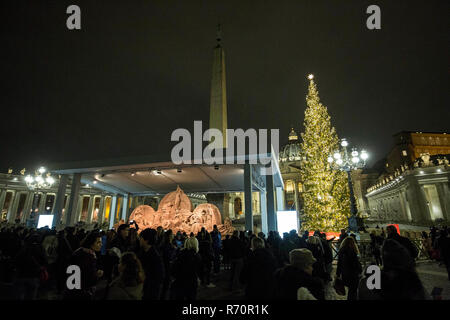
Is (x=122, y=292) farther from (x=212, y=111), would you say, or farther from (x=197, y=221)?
(x=212, y=111)

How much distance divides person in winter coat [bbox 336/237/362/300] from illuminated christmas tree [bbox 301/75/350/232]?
14278mm

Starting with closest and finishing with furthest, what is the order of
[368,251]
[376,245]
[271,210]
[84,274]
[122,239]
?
1. [84,274]
2. [122,239]
3. [376,245]
4. [368,251]
5. [271,210]

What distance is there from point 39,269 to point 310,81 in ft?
75.1

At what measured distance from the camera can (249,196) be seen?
1178 centimetres

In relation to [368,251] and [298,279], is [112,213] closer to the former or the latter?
[368,251]

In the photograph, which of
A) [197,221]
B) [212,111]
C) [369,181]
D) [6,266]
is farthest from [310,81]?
[369,181]

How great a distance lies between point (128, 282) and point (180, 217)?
12.5m

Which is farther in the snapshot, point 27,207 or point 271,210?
point 27,207

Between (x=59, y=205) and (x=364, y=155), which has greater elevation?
(x=364, y=155)

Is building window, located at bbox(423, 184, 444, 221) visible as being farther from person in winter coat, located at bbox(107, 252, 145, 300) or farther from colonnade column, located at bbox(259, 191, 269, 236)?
person in winter coat, located at bbox(107, 252, 145, 300)

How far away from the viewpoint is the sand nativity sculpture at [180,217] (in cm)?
1452

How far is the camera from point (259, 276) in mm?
3590

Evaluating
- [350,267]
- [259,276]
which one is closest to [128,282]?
[259,276]

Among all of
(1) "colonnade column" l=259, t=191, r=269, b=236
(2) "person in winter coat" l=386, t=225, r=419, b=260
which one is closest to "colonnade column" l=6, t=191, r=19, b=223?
(1) "colonnade column" l=259, t=191, r=269, b=236
